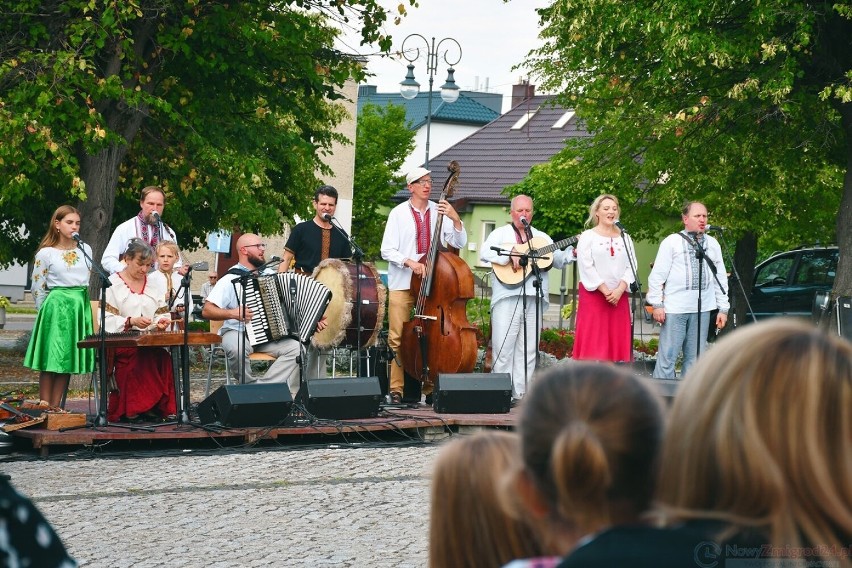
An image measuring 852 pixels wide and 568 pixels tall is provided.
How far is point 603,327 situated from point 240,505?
5.22 m

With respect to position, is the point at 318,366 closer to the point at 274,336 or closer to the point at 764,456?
the point at 274,336

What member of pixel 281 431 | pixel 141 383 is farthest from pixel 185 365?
pixel 281 431

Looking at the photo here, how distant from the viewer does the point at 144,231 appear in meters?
11.3

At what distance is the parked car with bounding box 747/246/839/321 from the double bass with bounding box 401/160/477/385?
37.1ft

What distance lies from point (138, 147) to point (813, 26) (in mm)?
9321

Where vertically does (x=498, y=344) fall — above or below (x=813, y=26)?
below

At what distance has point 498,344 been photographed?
12.5 metres

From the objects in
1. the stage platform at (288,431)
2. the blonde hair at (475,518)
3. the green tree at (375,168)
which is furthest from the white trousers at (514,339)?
the green tree at (375,168)

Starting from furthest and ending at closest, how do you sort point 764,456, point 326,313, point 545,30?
point 545,30, point 326,313, point 764,456

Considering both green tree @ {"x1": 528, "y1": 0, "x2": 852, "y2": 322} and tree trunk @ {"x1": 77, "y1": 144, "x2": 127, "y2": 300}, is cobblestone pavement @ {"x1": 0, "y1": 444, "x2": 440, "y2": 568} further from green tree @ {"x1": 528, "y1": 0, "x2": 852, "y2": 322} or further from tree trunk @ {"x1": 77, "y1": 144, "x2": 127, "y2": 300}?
green tree @ {"x1": 528, "y1": 0, "x2": 852, "y2": 322}

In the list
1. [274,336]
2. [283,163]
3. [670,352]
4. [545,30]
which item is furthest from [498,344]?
[545,30]

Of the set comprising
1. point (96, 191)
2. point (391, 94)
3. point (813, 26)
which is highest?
point (391, 94)

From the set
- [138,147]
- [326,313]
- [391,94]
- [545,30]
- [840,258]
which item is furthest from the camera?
[391,94]

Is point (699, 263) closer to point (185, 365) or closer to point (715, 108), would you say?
point (185, 365)
